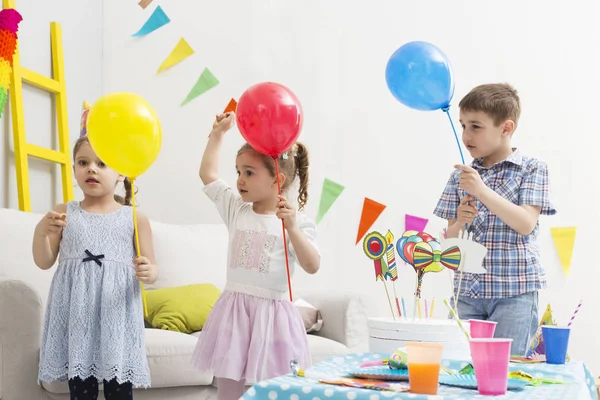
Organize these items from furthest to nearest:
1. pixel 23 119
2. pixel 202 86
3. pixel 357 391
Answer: pixel 202 86
pixel 23 119
pixel 357 391

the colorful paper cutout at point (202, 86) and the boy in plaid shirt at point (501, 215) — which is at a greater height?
the colorful paper cutout at point (202, 86)

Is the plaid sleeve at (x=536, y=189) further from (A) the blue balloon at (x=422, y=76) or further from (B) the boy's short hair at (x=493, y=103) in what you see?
(A) the blue balloon at (x=422, y=76)

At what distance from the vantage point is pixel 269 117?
5.82ft

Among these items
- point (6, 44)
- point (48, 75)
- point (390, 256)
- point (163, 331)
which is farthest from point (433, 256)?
point (48, 75)

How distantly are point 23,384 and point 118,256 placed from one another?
449 mm

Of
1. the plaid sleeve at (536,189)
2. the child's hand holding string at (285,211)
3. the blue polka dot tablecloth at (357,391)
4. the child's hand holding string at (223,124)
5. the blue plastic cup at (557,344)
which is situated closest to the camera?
the blue polka dot tablecloth at (357,391)

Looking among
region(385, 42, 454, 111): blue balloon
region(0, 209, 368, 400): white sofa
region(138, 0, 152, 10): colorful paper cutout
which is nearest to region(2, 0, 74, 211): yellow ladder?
region(0, 209, 368, 400): white sofa

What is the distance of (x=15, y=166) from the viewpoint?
2982mm

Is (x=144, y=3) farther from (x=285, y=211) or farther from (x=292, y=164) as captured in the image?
(x=285, y=211)

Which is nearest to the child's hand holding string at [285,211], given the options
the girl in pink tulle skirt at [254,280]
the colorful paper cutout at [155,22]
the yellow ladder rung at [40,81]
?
the girl in pink tulle skirt at [254,280]

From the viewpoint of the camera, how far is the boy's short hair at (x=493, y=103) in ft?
6.31

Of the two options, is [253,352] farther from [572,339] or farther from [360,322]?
[572,339]

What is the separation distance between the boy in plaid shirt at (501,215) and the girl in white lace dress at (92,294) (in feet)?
2.83

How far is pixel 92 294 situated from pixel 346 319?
976mm
